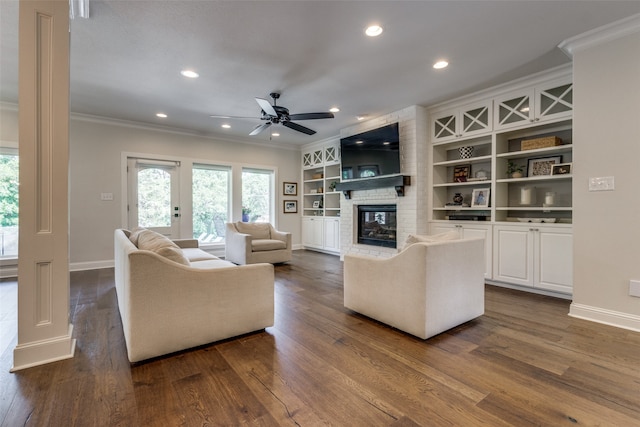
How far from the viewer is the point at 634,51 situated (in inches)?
99.7

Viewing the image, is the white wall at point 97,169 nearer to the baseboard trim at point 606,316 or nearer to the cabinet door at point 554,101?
the cabinet door at point 554,101

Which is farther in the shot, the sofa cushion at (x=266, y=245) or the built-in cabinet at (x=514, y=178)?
the sofa cushion at (x=266, y=245)

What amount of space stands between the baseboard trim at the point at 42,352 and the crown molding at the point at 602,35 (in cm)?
494

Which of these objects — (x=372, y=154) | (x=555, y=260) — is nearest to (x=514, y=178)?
(x=555, y=260)

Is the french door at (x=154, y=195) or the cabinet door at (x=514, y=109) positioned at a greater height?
the cabinet door at (x=514, y=109)

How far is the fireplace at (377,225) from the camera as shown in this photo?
5051mm

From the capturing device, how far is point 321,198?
7328 mm

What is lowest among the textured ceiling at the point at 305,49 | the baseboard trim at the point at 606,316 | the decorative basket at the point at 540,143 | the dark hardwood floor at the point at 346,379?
the dark hardwood floor at the point at 346,379

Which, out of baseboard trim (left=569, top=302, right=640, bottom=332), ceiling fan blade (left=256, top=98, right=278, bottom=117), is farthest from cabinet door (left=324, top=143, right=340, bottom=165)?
baseboard trim (left=569, top=302, right=640, bottom=332)

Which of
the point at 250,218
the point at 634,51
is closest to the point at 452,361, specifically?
the point at 634,51

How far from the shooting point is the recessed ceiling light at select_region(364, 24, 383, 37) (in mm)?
2503

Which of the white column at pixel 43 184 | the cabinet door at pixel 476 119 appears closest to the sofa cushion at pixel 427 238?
the cabinet door at pixel 476 119

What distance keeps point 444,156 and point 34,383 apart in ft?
17.2

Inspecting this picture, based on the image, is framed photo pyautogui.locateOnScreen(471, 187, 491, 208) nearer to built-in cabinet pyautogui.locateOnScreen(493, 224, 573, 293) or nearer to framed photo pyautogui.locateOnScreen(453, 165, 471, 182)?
framed photo pyautogui.locateOnScreen(453, 165, 471, 182)
